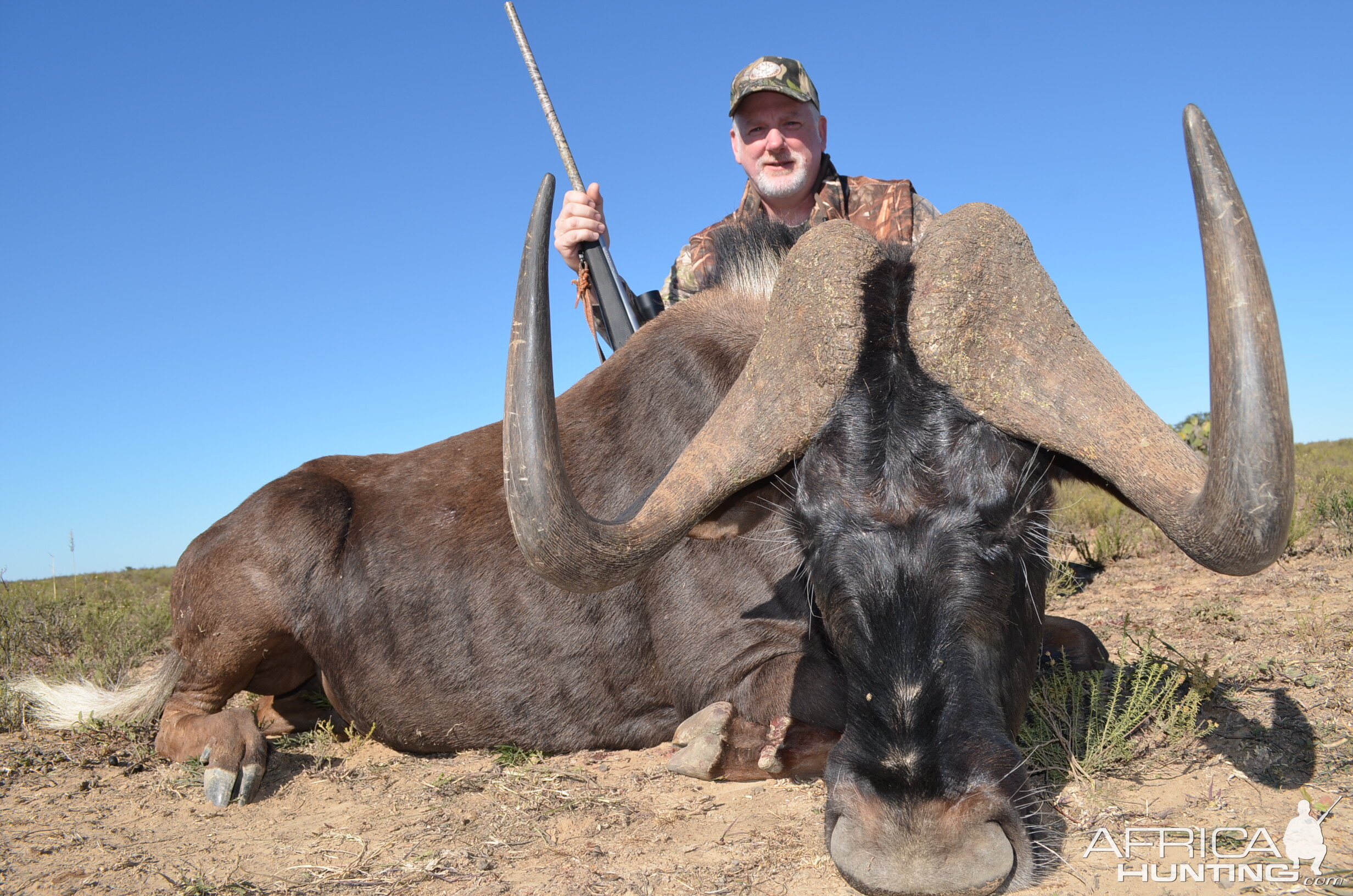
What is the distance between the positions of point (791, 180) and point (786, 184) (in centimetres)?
5

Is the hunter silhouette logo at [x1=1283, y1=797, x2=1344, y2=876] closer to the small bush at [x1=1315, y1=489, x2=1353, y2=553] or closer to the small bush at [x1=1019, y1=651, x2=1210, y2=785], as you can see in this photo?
the small bush at [x1=1019, y1=651, x2=1210, y2=785]

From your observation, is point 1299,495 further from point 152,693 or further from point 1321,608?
point 152,693

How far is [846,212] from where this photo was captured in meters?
6.62

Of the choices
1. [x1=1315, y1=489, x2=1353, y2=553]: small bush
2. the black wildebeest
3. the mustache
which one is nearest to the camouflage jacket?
the mustache

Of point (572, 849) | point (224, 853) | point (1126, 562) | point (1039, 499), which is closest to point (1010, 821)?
point (1039, 499)

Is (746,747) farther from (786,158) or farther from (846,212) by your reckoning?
(786,158)

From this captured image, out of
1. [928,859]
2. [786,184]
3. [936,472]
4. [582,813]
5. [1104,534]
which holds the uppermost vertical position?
[786,184]

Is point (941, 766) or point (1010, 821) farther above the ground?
point (941, 766)

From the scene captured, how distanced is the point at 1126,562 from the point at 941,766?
592cm

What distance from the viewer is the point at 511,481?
100 inches

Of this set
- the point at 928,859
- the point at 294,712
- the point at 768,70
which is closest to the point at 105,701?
the point at 294,712

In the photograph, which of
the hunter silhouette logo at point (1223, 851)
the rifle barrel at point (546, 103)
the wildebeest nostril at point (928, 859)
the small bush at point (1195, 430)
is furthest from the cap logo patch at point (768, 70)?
the small bush at point (1195, 430)

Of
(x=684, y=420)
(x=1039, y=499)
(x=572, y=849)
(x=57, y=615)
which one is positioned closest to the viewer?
(x=1039, y=499)

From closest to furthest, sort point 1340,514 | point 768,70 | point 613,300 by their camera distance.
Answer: point 613,300 → point 768,70 → point 1340,514
